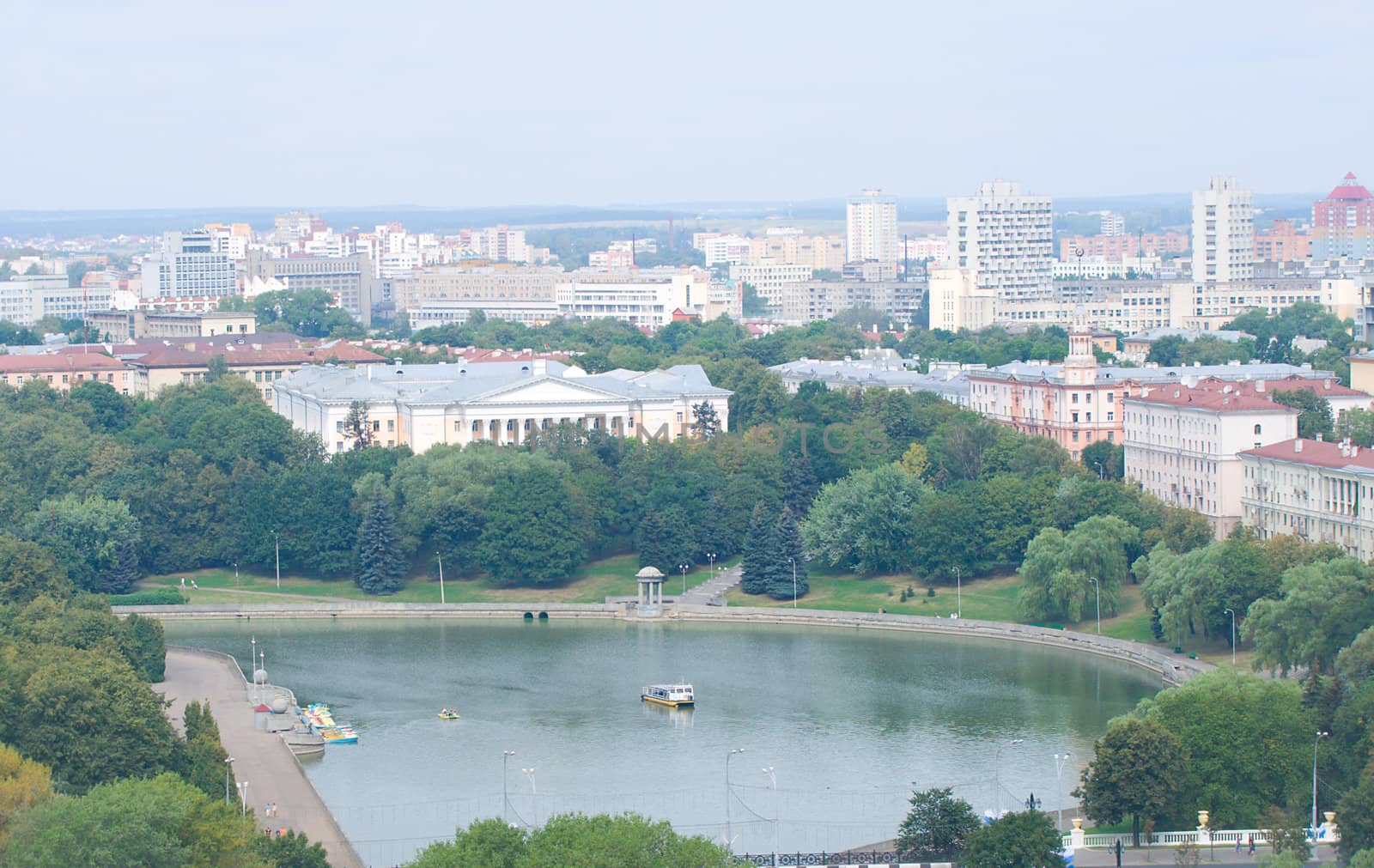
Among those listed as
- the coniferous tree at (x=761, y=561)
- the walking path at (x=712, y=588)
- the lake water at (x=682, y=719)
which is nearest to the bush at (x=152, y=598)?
the lake water at (x=682, y=719)

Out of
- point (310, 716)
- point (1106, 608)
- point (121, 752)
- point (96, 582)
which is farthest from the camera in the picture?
point (96, 582)

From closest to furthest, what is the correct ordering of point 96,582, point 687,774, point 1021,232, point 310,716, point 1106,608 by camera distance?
point 687,774 → point 310,716 → point 1106,608 → point 96,582 → point 1021,232

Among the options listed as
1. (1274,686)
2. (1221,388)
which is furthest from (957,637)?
(1274,686)

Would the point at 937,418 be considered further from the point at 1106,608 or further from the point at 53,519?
the point at 53,519

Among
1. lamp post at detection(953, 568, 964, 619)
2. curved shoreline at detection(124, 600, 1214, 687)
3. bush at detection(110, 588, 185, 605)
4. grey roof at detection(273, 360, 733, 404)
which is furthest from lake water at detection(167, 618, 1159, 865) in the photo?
grey roof at detection(273, 360, 733, 404)

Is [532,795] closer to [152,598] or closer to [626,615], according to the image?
[626,615]

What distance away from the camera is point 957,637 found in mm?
59656

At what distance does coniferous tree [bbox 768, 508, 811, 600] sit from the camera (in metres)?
64.1

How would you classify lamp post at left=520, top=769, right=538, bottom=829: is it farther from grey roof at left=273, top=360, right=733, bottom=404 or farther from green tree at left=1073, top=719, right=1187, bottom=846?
grey roof at left=273, top=360, right=733, bottom=404

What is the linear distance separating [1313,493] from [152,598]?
29136 millimetres

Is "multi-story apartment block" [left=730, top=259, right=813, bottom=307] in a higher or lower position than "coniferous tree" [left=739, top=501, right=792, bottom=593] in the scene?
higher

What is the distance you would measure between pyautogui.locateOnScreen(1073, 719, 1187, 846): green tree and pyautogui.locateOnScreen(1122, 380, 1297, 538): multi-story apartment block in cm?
2579

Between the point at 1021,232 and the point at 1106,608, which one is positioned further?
the point at 1021,232

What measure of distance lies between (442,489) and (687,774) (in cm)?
2531
